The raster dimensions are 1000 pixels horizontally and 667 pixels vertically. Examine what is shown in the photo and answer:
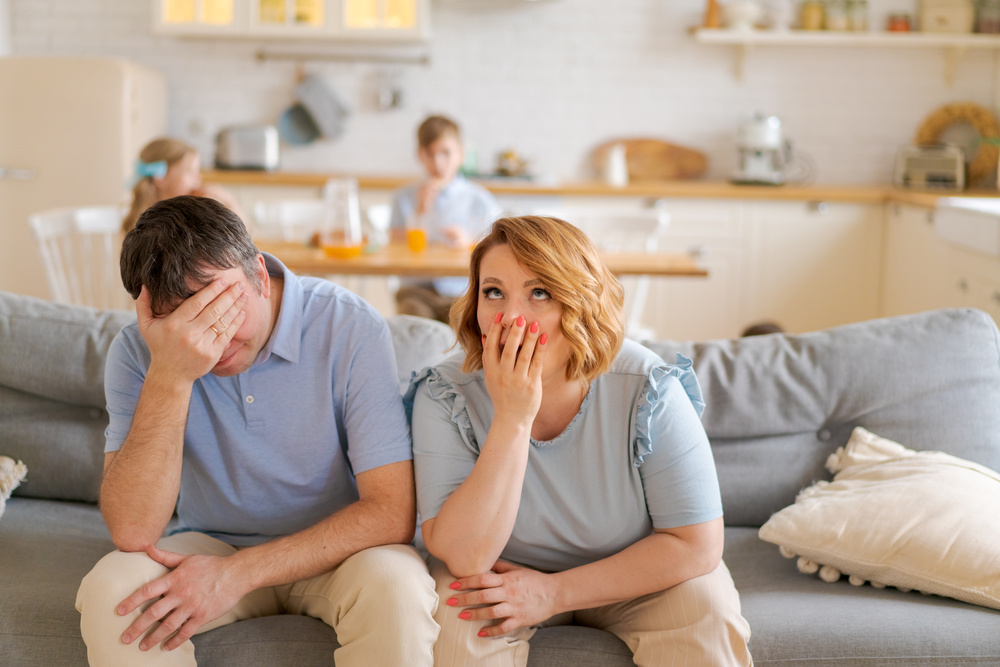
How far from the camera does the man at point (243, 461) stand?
4.26 ft

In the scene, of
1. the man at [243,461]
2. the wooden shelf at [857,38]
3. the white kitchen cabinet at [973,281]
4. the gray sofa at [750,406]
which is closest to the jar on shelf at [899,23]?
the wooden shelf at [857,38]

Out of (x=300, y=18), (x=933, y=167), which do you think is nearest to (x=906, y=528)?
(x=933, y=167)

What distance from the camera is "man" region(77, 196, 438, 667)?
1299 mm

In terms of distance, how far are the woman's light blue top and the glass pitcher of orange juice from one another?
1.55 metres

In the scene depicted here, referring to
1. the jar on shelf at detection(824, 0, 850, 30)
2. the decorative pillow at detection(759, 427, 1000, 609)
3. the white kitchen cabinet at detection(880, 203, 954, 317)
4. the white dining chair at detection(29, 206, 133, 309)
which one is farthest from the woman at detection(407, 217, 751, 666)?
the jar on shelf at detection(824, 0, 850, 30)

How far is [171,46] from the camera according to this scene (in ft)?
16.8

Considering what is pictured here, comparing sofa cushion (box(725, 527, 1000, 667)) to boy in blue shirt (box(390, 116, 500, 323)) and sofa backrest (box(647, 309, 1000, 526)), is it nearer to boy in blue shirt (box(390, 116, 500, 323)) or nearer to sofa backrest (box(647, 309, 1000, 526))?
sofa backrest (box(647, 309, 1000, 526))

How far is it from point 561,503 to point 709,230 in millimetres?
3426

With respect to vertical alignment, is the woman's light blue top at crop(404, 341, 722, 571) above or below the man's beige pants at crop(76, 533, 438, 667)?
above

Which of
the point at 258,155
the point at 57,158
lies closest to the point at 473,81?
the point at 258,155

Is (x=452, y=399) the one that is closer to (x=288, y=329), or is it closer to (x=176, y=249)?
(x=288, y=329)

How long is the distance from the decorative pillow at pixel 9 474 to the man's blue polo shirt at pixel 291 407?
0.42 meters

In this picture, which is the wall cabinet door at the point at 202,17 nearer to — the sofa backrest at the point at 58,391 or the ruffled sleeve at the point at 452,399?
the sofa backrest at the point at 58,391

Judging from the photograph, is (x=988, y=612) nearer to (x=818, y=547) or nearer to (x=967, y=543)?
(x=967, y=543)
